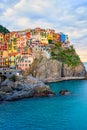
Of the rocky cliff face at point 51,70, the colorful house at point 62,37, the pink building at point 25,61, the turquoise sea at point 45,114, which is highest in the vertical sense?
the colorful house at point 62,37

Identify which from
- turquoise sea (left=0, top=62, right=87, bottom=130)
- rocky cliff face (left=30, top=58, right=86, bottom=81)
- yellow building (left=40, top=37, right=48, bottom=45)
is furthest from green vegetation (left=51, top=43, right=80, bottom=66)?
turquoise sea (left=0, top=62, right=87, bottom=130)

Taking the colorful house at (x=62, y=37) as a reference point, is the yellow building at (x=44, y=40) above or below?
below

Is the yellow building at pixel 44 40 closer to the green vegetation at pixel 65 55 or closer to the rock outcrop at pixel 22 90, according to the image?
the green vegetation at pixel 65 55

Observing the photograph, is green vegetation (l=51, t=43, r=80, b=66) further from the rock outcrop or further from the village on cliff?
the rock outcrop

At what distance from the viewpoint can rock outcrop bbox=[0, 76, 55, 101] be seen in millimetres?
A: 52725

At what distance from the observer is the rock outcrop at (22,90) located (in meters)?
52.7

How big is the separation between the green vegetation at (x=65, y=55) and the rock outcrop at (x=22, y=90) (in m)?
40.6

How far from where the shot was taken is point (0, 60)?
93125 mm

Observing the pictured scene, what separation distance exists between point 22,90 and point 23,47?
127 ft

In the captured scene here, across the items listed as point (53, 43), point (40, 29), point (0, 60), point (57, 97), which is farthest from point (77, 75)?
point (57, 97)

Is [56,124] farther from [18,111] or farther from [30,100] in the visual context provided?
[30,100]

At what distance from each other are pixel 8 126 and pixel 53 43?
7211 cm

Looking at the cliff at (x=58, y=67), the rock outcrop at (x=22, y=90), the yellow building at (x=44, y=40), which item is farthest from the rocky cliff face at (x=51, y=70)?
the rock outcrop at (x=22, y=90)

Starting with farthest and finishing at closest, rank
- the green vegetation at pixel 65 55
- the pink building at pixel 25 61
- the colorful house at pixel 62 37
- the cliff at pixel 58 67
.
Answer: the colorful house at pixel 62 37, the green vegetation at pixel 65 55, the cliff at pixel 58 67, the pink building at pixel 25 61
